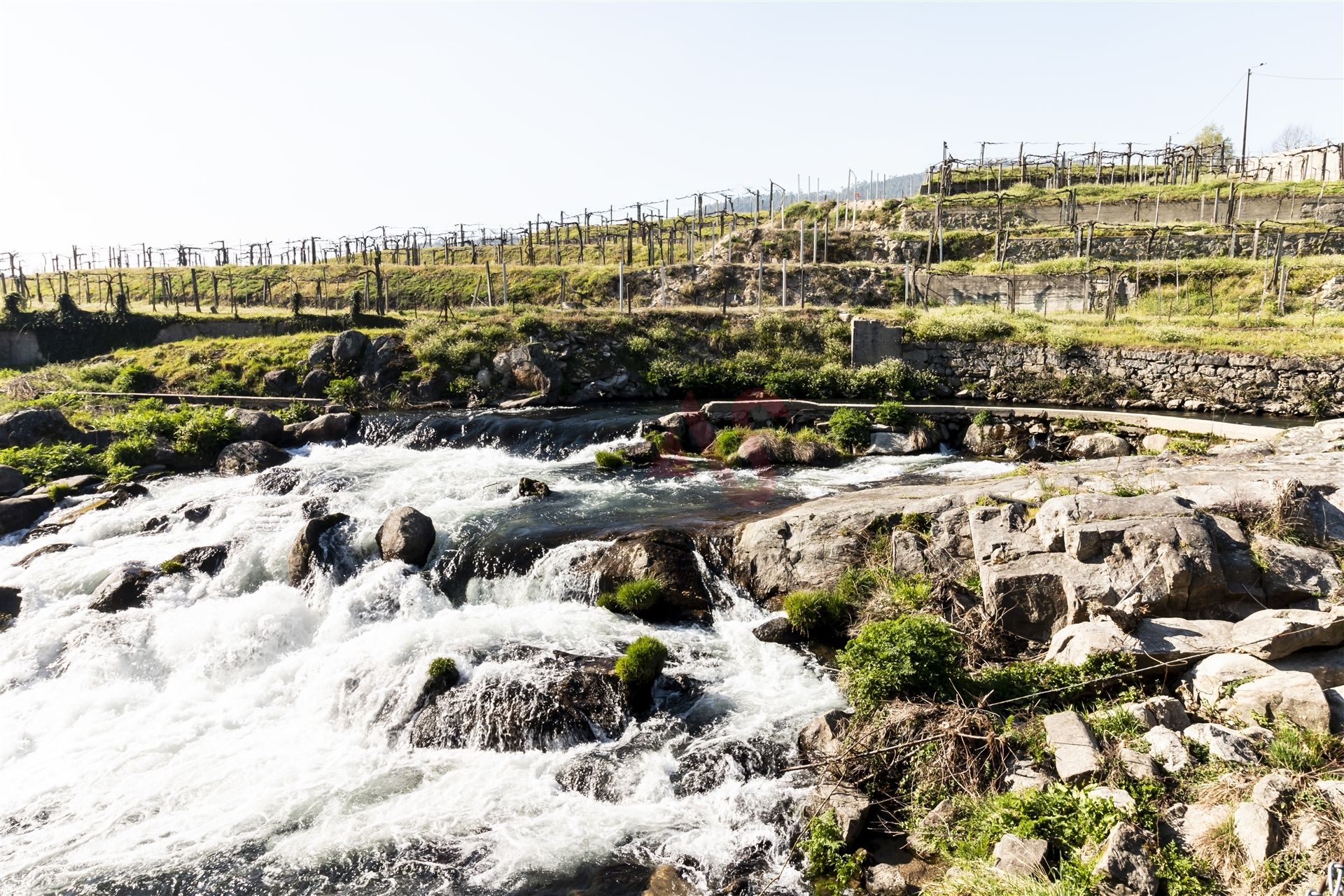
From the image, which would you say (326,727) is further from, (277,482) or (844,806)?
(277,482)

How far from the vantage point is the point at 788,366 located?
111 feet

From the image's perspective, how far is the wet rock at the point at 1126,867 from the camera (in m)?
7.22

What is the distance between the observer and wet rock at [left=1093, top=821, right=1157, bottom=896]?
7.22 metres

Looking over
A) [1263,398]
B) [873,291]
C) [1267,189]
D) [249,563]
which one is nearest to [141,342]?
[249,563]

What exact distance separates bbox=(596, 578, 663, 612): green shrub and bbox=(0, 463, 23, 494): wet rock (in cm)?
2041

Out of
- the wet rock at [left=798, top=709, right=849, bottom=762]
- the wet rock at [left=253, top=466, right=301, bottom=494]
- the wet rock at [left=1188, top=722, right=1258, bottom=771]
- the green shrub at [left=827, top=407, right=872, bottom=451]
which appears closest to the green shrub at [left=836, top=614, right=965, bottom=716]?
the wet rock at [left=798, top=709, right=849, bottom=762]

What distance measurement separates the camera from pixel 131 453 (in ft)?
87.4

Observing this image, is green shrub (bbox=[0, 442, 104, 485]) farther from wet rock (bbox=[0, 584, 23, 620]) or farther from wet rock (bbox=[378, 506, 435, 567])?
wet rock (bbox=[378, 506, 435, 567])

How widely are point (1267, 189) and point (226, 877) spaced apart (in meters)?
67.1

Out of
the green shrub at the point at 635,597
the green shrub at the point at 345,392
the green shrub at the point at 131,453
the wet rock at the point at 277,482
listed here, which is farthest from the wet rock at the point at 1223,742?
the green shrub at the point at 345,392

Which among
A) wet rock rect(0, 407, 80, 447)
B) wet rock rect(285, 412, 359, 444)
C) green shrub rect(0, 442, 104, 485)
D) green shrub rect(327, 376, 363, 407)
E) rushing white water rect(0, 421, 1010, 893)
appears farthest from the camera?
green shrub rect(327, 376, 363, 407)

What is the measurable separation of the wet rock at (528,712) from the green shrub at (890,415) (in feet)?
52.1

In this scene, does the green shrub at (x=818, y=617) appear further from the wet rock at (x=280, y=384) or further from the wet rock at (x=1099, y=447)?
the wet rock at (x=280, y=384)

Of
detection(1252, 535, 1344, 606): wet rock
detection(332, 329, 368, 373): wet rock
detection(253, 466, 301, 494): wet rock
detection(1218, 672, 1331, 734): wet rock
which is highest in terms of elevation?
detection(332, 329, 368, 373): wet rock
